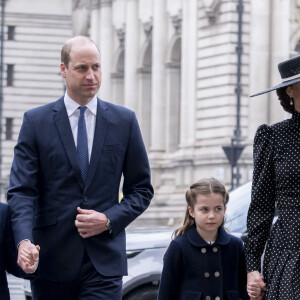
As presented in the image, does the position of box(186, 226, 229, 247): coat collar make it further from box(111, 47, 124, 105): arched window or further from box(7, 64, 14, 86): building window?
box(7, 64, 14, 86): building window

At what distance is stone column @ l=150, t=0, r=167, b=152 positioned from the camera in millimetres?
51375

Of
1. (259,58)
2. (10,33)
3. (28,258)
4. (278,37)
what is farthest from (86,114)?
(10,33)

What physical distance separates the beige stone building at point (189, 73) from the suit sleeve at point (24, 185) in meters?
33.2

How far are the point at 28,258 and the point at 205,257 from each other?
4.95ft

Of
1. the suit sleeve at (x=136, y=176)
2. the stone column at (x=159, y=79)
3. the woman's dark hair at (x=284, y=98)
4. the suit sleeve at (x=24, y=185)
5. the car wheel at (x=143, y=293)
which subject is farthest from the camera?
the stone column at (x=159, y=79)

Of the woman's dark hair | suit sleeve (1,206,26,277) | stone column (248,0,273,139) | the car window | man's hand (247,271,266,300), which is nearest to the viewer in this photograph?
man's hand (247,271,266,300)

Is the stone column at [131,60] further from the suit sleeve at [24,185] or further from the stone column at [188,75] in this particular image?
the suit sleeve at [24,185]

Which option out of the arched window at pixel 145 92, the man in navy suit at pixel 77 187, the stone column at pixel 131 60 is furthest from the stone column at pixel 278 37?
the man in navy suit at pixel 77 187

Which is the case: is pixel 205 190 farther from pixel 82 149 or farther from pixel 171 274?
pixel 82 149

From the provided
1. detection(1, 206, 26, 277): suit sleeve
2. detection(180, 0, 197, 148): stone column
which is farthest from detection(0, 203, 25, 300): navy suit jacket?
detection(180, 0, 197, 148): stone column

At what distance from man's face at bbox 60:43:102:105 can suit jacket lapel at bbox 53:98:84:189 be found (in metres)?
0.20

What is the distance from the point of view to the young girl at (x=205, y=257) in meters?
8.27

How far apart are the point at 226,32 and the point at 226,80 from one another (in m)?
1.62

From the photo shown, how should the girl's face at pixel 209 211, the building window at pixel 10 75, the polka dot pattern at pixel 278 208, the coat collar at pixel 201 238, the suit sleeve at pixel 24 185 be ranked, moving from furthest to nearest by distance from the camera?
1. the building window at pixel 10 75
2. the coat collar at pixel 201 238
3. the girl's face at pixel 209 211
4. the suit sleeve at pixel 24 185
5. the polka dot pattern at pixel 278 208
